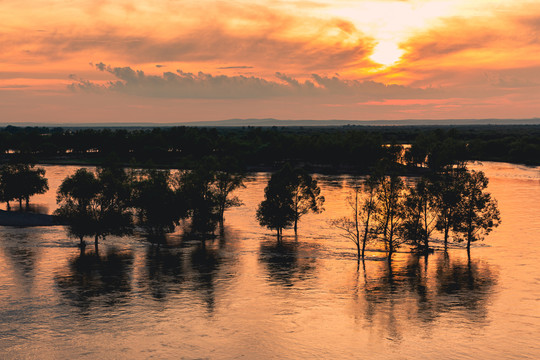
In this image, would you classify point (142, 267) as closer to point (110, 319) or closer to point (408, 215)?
point (110, 319)

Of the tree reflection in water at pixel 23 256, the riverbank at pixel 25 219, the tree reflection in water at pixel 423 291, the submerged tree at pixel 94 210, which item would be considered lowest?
the tree reflection in water at pixel 423 291

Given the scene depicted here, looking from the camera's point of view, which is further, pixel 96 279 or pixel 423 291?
pixel 96 279

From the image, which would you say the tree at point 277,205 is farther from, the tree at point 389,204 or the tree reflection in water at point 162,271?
the tree at point 389,204

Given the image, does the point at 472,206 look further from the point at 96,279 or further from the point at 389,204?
the point at 96,279

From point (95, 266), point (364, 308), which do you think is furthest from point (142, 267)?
point (364, 308)

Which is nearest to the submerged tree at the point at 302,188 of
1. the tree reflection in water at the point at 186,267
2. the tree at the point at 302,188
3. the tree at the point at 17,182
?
the tree at the point at 302,188

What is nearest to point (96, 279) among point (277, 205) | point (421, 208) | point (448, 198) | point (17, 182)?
point (277, 205)

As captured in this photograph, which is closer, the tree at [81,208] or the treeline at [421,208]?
the treeline at [421,208]
